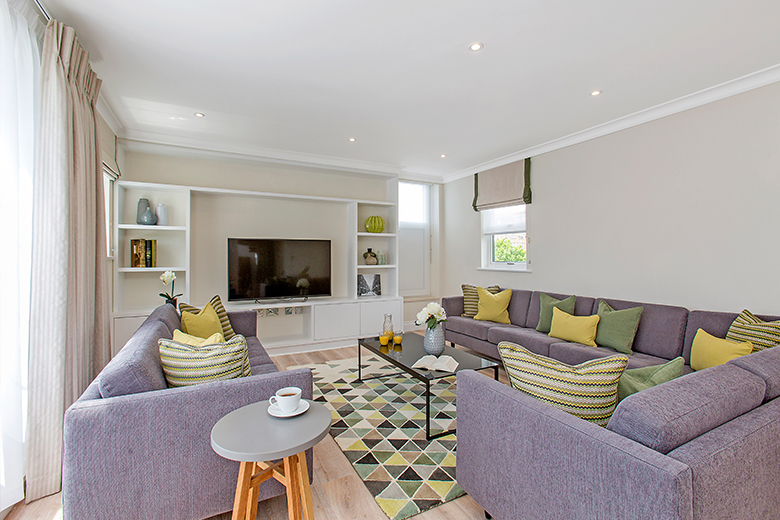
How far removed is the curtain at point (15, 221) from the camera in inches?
67.1

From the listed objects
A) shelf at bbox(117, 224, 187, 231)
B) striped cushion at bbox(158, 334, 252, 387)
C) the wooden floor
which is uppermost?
shelf at bbox(117, 224, 187, 231)

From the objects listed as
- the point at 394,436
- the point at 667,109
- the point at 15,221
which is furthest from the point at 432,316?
the point at 667,109

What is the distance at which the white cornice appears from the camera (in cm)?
271

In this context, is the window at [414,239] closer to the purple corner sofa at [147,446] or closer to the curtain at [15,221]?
the purple corner sofa at [147,446]

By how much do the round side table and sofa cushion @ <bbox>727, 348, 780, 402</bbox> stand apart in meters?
1.57

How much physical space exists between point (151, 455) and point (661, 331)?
3.48 meters

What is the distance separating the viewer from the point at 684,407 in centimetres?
111

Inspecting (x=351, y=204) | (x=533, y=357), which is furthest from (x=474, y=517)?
(x=351, y=204)

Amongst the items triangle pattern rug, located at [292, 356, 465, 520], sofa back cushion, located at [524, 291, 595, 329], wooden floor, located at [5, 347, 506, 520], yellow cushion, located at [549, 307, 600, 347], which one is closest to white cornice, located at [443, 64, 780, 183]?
sofa back cushion, located at [524, 291, 595, 329]

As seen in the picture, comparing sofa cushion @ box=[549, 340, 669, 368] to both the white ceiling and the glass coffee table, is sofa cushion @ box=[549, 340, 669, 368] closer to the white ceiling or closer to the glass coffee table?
the glass coffee table

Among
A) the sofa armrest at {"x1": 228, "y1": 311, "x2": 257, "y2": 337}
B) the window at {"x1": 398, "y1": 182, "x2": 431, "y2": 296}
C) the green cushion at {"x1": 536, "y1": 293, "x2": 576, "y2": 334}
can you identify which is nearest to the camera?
the sofa armrest at {"x1": 228, "y1": 311, "x2": 257, "y2": 337}

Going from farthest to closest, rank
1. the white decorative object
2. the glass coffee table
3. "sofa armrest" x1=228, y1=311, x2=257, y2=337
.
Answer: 1. the white decorative object
2. "sofa armrest" x1=228, y1=311, x2=257, y2=337
3. the glass coffee table

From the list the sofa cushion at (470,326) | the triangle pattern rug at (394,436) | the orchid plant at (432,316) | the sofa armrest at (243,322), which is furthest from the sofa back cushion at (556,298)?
the sofa armrest at (243,322)

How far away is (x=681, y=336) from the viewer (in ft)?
9.48
